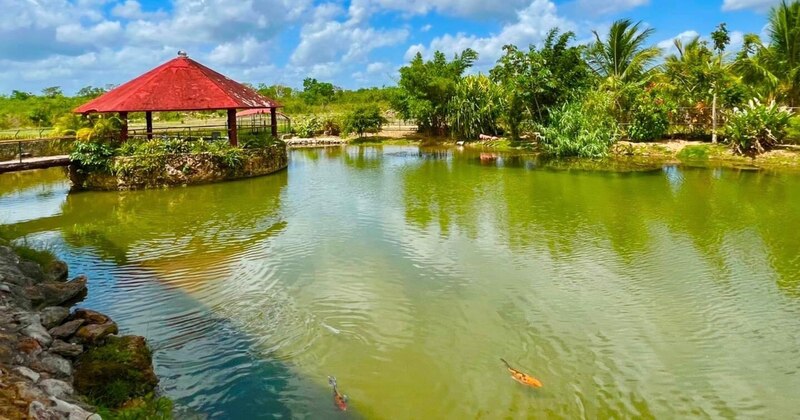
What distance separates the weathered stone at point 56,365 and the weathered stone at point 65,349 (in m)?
0.14

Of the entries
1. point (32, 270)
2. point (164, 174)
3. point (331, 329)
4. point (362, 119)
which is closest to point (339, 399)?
point (331, 329)

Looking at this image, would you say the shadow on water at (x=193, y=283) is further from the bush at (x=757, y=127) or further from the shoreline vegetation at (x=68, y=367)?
the bush at (x=757, y=127)

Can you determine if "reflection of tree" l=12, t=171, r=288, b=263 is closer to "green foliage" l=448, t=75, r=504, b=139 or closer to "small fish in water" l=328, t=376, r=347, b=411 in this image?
"small fish in water" l=328, t=376, r=347, b=411

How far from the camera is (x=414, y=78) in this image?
33.6 meters

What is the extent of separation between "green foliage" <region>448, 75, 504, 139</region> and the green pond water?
16.3 meters

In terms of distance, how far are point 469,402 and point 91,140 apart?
16626mm

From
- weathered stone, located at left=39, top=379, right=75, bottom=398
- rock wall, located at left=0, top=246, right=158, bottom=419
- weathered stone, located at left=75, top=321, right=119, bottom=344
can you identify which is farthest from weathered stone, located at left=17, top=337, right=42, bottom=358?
weathered stone, located at left=75, top=321, right=119, bottom=344

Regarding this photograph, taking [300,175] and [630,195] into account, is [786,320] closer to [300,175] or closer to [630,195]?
[630,195]

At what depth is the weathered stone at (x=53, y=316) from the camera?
6.08m

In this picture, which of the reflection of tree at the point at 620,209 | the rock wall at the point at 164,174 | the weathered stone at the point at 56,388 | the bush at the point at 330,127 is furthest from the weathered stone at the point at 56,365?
the bush at the point at 330,127

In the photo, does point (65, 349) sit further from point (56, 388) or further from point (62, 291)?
point (62, 291)

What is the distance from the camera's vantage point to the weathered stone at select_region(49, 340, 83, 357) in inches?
215

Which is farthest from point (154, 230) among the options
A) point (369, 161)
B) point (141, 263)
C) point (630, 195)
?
point (369, 161)

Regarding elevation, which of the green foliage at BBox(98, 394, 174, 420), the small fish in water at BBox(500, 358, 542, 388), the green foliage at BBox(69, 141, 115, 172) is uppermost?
the green foliage at BBox(69, 141, 115, 172)
